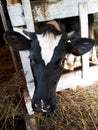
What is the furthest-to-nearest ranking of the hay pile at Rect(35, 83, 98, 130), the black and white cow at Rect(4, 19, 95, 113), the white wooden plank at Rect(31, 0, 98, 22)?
the hay pile at Rect(35, 83, 98, 130) → the white wooden plank at Rect(31, 0, 98, 22) → the black and white cow at Rect(4, 19, 95, 113)

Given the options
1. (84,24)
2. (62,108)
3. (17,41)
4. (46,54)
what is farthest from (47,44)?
(62,108)

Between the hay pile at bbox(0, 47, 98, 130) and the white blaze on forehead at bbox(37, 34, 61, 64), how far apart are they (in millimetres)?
804

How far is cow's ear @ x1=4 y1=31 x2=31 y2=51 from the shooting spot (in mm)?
2262

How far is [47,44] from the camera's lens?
87.6 inches

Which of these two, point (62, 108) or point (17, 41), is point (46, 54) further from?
point (62, 108)

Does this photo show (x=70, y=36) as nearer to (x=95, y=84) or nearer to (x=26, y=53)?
(x=26, y=53)

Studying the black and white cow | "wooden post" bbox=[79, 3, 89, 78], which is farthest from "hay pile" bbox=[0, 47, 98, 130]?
the black and white cow

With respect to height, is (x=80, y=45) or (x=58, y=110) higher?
(x=80, y=45)

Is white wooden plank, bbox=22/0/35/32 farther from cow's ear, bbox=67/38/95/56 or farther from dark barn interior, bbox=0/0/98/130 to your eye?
dark barn interior, bbox=0/0/98/130

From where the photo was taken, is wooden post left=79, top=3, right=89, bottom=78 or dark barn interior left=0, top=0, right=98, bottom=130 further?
dark barn interior left=0, top=0, right=98, bottom=130

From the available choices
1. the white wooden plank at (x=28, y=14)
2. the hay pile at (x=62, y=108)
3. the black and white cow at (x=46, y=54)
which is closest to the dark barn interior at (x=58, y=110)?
the hay pile at (x=62, y=108)

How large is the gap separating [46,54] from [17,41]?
0.33 metres

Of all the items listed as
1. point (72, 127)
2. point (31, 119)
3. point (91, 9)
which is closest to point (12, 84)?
point (31, 119)

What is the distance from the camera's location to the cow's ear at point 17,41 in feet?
7.42
